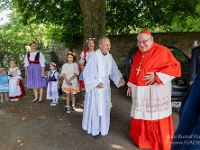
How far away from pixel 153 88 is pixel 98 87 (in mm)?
1113

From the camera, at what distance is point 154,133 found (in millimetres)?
3598

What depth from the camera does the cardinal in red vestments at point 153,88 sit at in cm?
337

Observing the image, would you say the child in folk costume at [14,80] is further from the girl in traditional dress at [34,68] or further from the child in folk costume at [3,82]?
the girl in traditional dress at [34,68]

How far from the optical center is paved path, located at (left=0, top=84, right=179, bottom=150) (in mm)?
3996

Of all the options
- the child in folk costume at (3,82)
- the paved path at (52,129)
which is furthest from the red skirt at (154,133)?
the child in folk costume at (3,82)

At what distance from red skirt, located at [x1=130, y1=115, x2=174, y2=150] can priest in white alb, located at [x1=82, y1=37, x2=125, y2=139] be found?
744 mm

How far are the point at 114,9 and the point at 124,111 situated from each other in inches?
277

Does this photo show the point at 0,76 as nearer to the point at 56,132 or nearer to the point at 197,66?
the point at 56,132

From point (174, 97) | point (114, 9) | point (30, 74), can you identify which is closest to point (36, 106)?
point (30, 74)

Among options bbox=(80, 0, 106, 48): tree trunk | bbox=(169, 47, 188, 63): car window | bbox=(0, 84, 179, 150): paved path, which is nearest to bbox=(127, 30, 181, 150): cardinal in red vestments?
bbox=(0, 84, 179, 150): paved path

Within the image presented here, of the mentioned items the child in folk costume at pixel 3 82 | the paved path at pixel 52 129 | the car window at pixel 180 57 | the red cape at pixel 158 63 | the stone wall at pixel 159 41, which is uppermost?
the stone wall at pixel 159 41

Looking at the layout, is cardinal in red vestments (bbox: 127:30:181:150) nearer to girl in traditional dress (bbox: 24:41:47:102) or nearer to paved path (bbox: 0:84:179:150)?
paved path (bbox: 0:84:179:150)

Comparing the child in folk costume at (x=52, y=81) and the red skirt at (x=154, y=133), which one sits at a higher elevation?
the child in folk costume at (x=52, y=81)

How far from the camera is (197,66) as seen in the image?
4258mm
